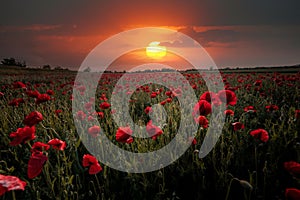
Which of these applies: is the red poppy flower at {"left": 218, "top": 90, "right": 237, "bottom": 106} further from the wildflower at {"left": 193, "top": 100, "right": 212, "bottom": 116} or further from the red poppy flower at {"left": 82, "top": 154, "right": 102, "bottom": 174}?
the red poppy flower at {"left": 82, "top": 154, "right": 102, "bottom": 174}

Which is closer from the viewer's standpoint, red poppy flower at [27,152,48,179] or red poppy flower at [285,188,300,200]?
red poppy flower at [285,188,300,200]

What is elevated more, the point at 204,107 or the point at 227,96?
the point at 227,96

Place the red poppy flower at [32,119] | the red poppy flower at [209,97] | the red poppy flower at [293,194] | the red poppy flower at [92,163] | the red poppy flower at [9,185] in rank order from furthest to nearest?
the red poppy flower at [209,97], the red poppy flower at [32,119], the red poppy flower at [92,163], the red poppy flower at [293,194], the red poppy flower at [9,185]

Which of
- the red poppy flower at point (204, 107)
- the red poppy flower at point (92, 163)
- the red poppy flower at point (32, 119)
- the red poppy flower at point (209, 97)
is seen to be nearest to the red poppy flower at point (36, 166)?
the red poppy flower at point (92, 163)

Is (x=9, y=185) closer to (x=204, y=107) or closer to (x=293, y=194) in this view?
(x=293, y=194)

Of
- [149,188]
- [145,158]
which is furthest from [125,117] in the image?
[149,188]

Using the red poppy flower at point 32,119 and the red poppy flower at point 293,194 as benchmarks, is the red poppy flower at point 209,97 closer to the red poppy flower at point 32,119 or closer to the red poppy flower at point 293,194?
the red poppy flower at point 293,194

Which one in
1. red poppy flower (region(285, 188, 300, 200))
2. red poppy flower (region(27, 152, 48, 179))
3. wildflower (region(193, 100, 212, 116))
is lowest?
red poppy flower (region(285, 188, 300, 200))

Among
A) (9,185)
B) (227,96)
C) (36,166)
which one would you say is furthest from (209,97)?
(9,185)

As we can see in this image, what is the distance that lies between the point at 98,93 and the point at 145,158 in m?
5.42

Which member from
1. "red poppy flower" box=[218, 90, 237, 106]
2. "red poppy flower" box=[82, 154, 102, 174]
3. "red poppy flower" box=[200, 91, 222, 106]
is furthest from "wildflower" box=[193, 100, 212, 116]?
"red poppy flower" box=[82, 154, 102, 174]

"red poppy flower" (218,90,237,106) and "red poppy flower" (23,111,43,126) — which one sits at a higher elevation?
"red poppy flower" (218,90,237,106)

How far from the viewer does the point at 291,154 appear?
2.54 metres

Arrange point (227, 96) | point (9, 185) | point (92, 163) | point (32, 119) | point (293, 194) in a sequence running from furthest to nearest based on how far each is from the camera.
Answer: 1. point (227, 96)
2. point (32, 119)
3. point (92, 163)
4. point (293, 194)
5. point (9, 185)
